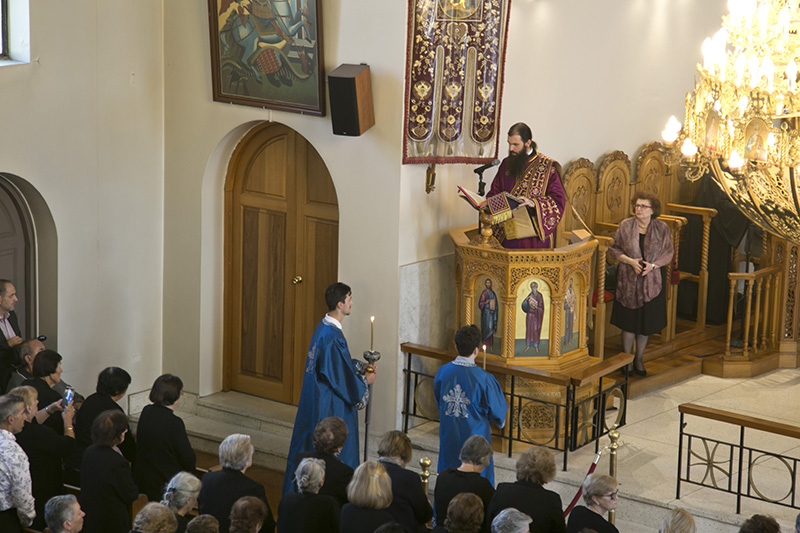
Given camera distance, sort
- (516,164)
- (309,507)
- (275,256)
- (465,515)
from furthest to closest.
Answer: (275,256), (516,164), (309,507), (465,515)

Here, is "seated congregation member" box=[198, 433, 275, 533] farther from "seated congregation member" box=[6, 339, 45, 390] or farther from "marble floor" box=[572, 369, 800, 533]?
"marble floor" box=[572, 369, 800, 533]

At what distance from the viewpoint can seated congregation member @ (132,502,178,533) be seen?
5.41 metres

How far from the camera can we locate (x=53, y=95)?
9180mm

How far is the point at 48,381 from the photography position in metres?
7.80

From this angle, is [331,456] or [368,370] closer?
[331,456]

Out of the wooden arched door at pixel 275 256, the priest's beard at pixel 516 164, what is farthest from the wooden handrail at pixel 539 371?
the priest's beard at pixel 516 164

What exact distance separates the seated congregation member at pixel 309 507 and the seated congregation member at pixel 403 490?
38cm

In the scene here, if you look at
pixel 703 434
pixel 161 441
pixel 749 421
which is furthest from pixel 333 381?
pixel 703 434

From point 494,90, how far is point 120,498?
4.42 metres

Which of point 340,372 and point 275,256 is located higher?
point 275,256

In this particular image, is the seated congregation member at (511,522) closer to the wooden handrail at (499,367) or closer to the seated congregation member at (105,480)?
the seated congregation member at (105,480)

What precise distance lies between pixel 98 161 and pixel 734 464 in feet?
18.9

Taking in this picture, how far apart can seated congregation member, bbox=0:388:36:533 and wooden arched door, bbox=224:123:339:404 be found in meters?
3.64

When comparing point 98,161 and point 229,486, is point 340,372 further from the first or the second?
point 98,161
